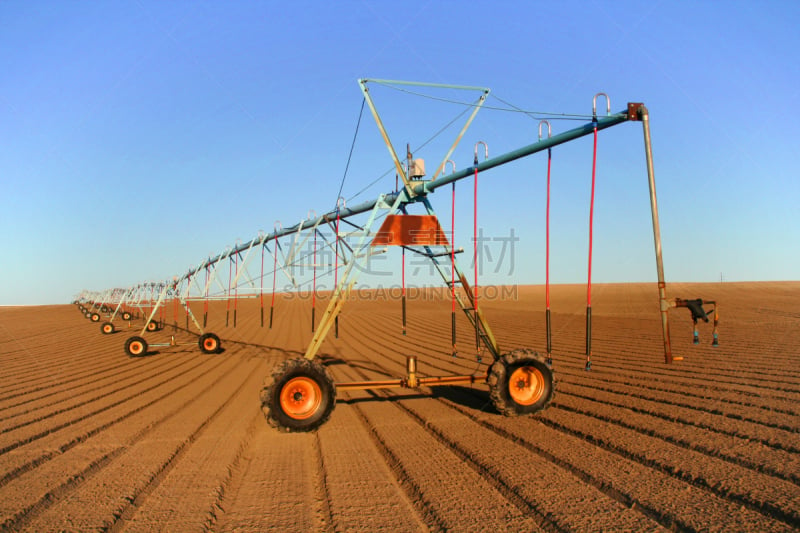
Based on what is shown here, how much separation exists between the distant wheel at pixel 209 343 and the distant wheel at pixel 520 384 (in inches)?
437

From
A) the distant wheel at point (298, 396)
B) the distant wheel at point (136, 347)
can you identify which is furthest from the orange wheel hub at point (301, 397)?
the distant wheel at point (136, 347)

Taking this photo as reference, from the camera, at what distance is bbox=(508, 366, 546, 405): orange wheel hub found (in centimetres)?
626

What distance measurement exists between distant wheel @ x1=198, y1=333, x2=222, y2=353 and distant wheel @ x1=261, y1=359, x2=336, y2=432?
33.6ft

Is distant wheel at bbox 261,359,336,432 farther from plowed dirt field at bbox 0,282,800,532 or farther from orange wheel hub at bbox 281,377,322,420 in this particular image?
plowed dirt field at bbox 0,282,800,532

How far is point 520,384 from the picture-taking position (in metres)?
6.34

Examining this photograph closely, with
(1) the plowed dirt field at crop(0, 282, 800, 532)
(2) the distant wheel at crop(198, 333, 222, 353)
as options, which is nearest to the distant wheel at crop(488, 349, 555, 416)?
(1) the plowed dirt field at crop(0, 282, 800, 532)

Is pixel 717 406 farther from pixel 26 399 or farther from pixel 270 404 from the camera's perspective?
pixel 26 399

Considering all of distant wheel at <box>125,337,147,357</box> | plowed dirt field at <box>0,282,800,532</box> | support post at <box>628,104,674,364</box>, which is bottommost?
plowed dirt field at <box>0,282,800,532</box>

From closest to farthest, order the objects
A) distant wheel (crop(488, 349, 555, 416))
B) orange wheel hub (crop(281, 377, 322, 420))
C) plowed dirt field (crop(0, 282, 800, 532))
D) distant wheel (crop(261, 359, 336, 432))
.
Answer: plowed dirt field (crop(0, 282, 800, 532))
distant wheel (crop(261, 359, 336, 432))
orange wheel hub (crop(281, 377, 322, 420))
distant wheel (crop(488, 349, 555, 416))

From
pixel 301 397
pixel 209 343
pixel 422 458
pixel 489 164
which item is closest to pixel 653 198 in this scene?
pixel 489 164

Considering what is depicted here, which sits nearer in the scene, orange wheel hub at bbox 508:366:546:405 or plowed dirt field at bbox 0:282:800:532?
plowed dirt field at bbox 0:282:800:532

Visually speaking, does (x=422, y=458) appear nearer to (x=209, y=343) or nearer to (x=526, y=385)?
(x=526, y=385)

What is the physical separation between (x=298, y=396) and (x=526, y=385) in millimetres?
2741

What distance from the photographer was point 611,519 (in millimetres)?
3359
